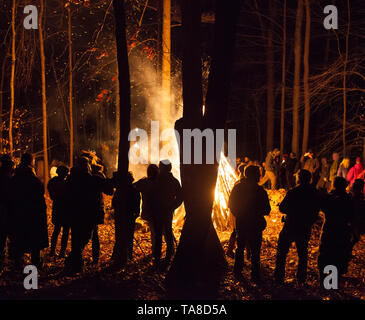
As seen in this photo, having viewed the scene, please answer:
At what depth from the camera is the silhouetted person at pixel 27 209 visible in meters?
6.89

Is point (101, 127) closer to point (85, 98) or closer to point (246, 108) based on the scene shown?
point (85, 98)

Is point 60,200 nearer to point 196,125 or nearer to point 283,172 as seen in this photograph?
point 196,125

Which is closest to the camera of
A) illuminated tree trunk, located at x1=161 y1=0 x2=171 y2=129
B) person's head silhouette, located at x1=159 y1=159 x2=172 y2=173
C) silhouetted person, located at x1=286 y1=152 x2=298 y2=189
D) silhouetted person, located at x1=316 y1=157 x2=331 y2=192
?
person's head silhouette, located at x1=159 y1=159 x2=172 y2=173

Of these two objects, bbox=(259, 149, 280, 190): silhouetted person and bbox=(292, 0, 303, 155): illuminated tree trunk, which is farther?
bbox=(292, 0, 303, 155): illuminated tree trunk

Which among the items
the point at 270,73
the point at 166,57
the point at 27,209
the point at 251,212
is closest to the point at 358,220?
the point at 251,212

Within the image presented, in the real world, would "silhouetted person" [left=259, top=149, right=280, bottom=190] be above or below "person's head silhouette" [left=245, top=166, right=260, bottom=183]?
below

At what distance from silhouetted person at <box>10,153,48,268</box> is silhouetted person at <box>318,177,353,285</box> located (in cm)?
446

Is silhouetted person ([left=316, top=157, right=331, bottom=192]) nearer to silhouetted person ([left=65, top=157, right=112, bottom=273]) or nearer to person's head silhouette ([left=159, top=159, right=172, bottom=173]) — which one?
person's head silhouette ([left=159, top=159, right=172, bottom=173])

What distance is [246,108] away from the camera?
33688 millimetres

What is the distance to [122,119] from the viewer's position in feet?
24.0

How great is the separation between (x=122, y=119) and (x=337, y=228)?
3.85 m

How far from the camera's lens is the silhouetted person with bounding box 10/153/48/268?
6.89 meters

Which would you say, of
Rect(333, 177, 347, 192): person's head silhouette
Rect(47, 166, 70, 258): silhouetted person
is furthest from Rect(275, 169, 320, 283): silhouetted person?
Rect(47, 166, 70, 258): silhouetted person
